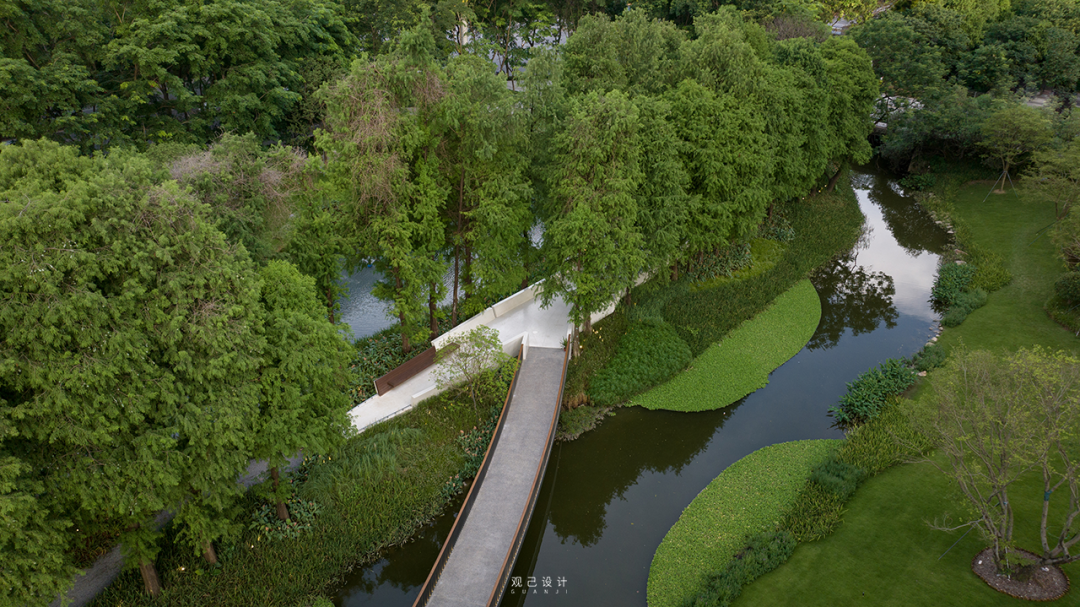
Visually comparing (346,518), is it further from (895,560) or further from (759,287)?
(759,287)

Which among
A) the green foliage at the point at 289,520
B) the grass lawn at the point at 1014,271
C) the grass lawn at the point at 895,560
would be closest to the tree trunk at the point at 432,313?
the green foliage at the point at 289,520

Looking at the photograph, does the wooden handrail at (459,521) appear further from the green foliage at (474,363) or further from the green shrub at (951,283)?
the green shrub at (951,283)

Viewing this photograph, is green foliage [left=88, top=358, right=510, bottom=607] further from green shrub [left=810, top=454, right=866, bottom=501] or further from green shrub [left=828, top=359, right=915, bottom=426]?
green shrub [left=828, top=359, right=915, bottom=426]

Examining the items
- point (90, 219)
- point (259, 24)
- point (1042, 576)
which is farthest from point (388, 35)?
point (1042, 576)

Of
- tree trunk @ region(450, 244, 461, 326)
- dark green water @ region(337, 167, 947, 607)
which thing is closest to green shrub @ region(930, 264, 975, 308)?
dark green water @ region(337, 167, 947, 607)

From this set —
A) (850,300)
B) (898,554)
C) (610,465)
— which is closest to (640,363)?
(610,465)

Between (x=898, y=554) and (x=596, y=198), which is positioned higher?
(x=596, y=198)

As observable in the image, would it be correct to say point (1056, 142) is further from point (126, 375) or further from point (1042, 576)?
point (126, 375)

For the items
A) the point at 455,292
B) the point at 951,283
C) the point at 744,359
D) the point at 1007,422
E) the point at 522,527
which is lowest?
the point at 744,359
